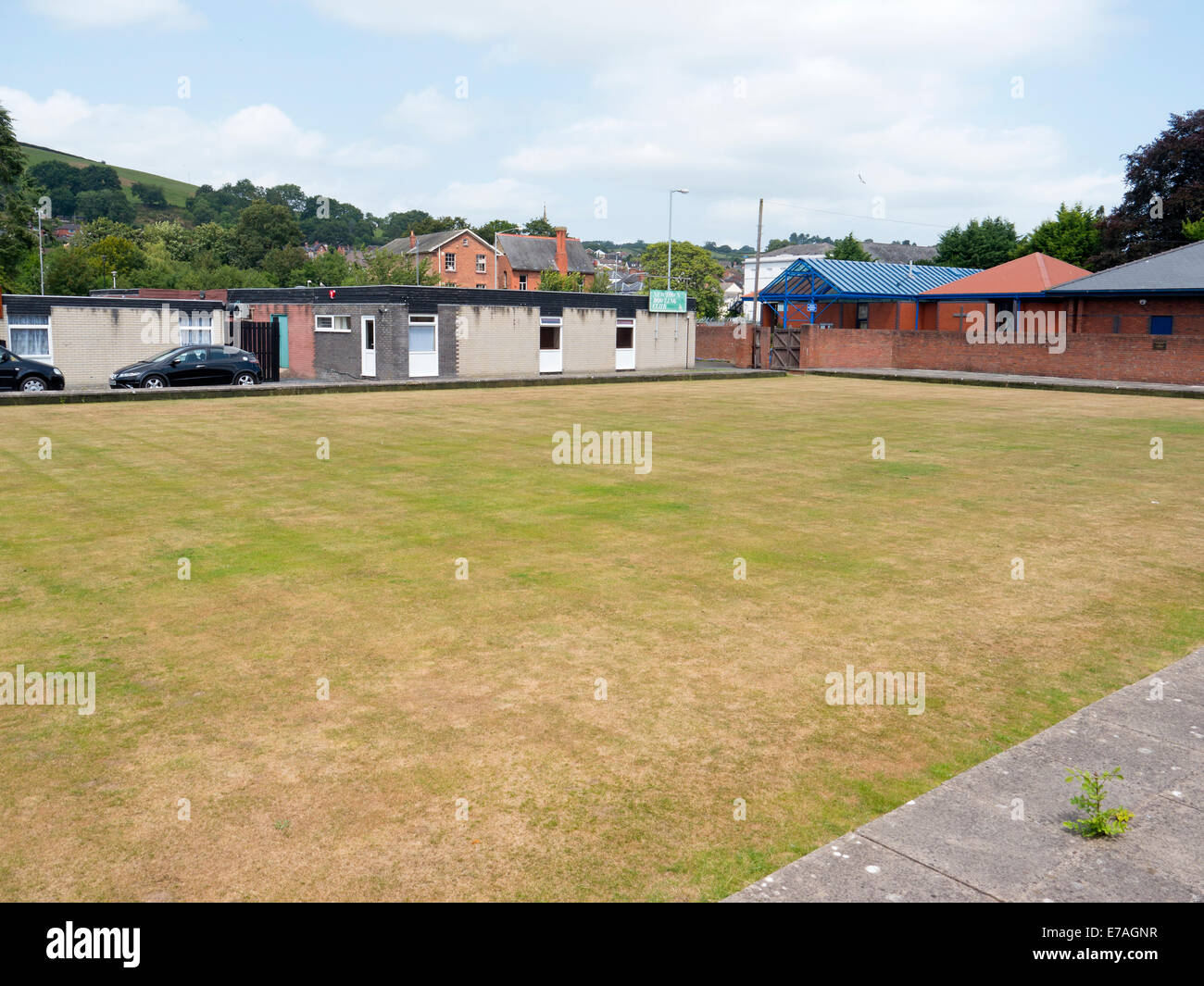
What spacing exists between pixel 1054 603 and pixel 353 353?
3310 cm

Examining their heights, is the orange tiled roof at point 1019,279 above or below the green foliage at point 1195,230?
below

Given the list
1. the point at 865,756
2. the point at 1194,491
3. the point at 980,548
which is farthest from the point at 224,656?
the point at 1194,491

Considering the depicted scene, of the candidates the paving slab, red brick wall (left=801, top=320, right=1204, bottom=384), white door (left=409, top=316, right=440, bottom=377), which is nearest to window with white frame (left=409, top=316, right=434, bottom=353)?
white door (left=409, top=316, right=440, bottom=377)

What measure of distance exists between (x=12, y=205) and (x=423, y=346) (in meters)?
34.3

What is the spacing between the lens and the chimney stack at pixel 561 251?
101312 mm

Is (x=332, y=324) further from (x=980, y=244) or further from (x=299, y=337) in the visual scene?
(x=980, y=244)

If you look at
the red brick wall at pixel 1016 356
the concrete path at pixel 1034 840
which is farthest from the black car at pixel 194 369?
the concrete path at pixel 1034 840

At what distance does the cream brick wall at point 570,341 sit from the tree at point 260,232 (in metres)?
68.6

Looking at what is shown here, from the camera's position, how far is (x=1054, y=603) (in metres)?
8.03

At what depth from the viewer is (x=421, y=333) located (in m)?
36.5

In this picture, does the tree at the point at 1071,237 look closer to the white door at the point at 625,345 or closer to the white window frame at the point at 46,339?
the white door at the point at 625,345

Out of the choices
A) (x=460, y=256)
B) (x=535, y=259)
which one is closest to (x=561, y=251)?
(x=535, y=259)

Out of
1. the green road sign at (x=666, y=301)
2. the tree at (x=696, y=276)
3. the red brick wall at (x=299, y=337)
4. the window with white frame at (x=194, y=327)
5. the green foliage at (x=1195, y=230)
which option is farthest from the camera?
the tree at (x=696, y=276)

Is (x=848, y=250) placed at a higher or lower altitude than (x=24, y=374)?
higher
